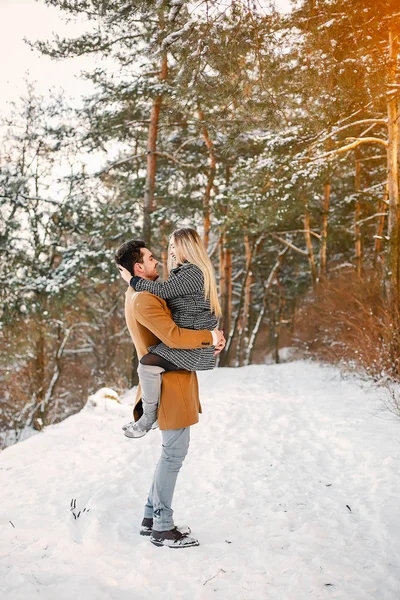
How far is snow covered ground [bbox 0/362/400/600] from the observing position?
262 cm

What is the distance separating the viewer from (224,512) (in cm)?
371

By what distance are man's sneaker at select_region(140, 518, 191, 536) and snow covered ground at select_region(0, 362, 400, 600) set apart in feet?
0.23

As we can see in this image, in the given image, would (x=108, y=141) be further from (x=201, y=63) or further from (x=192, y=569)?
(x=192, y=569)

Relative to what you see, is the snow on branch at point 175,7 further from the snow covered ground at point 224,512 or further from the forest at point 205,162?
the snow covered ground at point 224,512

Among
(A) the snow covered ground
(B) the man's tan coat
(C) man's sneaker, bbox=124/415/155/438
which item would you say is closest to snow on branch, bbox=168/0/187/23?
(B) the man's tan coat

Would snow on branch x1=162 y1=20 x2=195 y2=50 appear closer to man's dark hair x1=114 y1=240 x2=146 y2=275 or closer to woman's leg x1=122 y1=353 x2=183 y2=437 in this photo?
man's dark hair x1=114 y1=240 x2=146 y2=275

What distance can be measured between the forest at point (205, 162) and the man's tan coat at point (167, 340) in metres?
3.17

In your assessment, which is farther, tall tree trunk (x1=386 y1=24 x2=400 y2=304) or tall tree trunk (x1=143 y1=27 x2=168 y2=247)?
tall tree trunk (x1=143 y1=27 x2=168 y2=247)

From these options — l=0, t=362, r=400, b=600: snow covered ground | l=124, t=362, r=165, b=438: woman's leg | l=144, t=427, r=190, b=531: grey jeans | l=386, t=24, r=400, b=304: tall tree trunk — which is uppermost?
l=386, t=24, r=400, b=304: tall tree trunk

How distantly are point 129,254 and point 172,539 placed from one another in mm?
1943

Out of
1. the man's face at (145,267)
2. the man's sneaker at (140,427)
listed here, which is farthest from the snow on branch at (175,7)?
the man's sneaker at (140,427)

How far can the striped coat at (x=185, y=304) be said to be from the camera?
3.14 m

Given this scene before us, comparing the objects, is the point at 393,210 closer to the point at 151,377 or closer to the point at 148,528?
the point at 151,377

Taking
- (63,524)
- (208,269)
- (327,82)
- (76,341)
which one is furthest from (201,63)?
(76,341)
